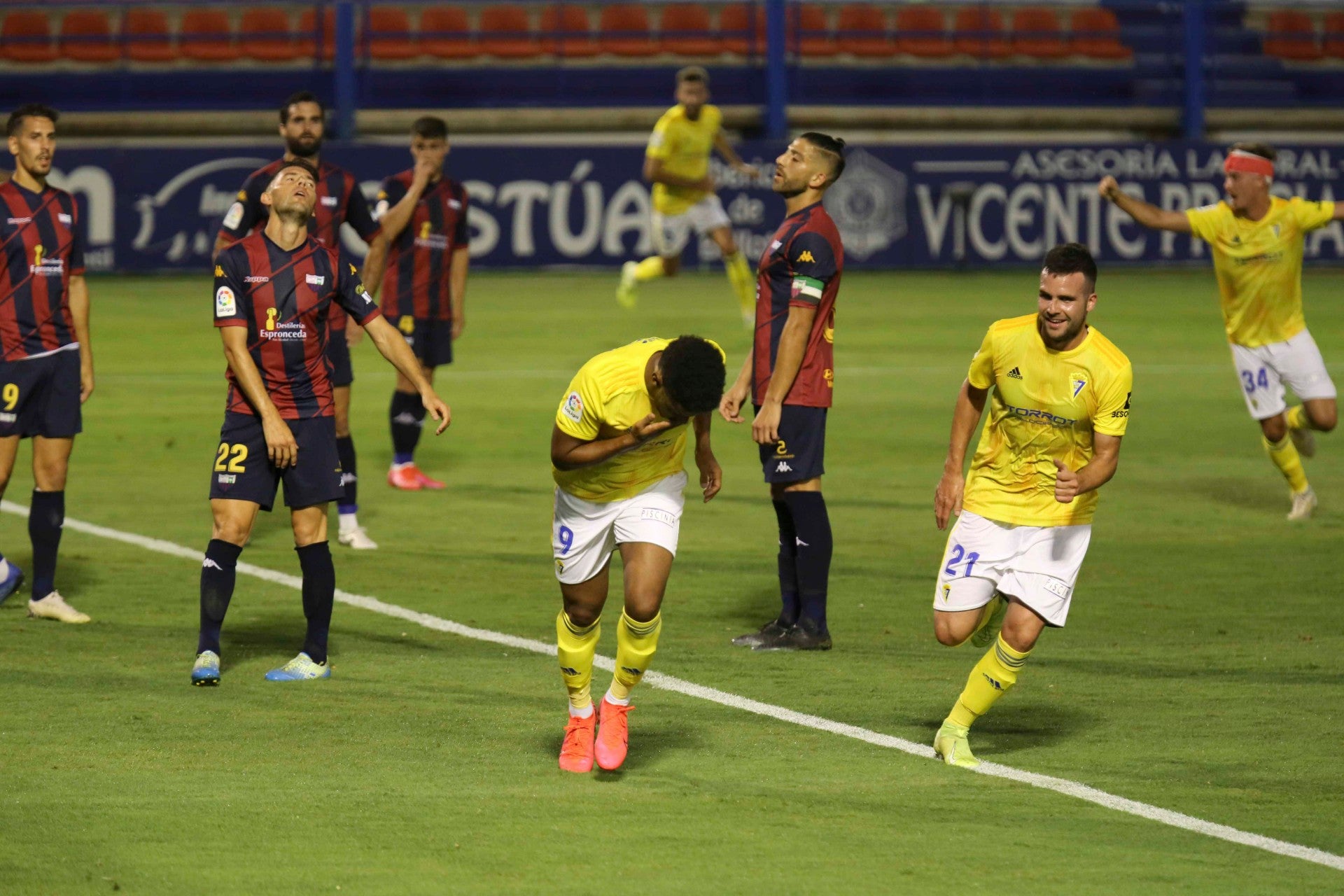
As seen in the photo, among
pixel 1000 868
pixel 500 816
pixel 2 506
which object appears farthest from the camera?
pixel 2 506

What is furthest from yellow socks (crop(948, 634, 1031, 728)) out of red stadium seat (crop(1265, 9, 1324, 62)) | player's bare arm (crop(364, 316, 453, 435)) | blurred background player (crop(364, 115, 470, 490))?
red stadium seat (crop(1265, 9, 1324, 62))

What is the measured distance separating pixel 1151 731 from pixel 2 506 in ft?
24.6

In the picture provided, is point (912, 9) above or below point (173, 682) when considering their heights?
above

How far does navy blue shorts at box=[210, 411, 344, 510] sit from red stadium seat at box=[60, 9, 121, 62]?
26.2 m

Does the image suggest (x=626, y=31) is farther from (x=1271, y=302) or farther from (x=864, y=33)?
(x=1271, y=302)

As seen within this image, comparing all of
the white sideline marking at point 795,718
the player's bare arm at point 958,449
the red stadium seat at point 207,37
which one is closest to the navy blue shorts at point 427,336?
the white sideline marking at point 795,718

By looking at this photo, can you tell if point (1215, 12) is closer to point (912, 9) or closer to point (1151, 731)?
point (912, 9)

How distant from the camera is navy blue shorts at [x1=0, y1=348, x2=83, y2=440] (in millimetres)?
8133

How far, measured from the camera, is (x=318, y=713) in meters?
6.75

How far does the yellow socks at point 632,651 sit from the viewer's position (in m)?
5.91

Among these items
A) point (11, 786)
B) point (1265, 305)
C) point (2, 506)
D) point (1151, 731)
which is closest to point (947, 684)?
point (1151, 731)

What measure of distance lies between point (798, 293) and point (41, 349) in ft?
11.7

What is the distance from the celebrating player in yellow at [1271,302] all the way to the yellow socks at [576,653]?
20.6ft

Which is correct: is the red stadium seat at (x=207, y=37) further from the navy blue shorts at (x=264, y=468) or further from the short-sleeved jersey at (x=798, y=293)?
the navy blue shorts at (x=264, y=468)
